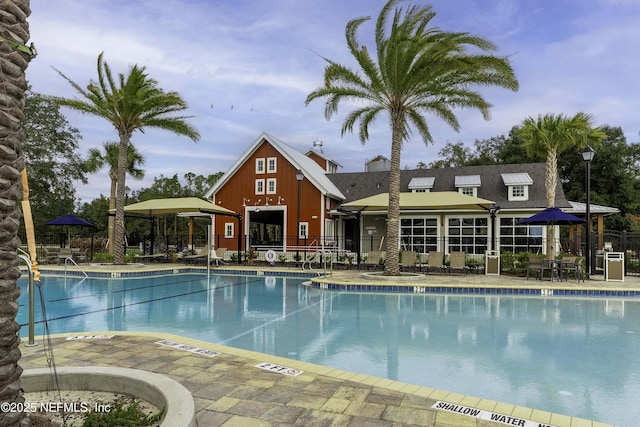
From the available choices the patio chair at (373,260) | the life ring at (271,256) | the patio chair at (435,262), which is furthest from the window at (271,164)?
the patio chair at (435,262)

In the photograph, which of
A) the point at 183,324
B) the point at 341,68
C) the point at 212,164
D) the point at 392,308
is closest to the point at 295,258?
the point at 341,68

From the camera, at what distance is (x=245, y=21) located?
13.0 m

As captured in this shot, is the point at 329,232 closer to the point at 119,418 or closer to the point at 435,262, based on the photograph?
the point at 435,262

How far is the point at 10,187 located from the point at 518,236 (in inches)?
902

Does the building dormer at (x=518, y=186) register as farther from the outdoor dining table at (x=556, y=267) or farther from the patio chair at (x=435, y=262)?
the outdoor dining table at (x=556, y=267)

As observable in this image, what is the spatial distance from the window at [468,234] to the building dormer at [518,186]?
204cm

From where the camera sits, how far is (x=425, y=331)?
7.58m

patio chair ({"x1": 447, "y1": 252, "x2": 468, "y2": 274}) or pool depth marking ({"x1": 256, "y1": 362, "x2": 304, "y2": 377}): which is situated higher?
patio chair ({"x1": 447, "y1": 252, "x2": 468, "y2": 274})

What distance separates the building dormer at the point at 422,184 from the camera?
79.7ft

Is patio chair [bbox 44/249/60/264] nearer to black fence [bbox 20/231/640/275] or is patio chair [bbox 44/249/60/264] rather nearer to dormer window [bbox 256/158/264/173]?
black fence [bbox 20/231/640/275]

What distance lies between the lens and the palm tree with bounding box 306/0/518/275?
12.9m

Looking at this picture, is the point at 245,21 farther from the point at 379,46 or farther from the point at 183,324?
the point at 183,324

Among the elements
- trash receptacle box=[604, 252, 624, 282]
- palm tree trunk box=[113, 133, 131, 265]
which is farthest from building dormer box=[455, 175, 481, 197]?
palm tree trunk box=[113, 133, 131, 265]

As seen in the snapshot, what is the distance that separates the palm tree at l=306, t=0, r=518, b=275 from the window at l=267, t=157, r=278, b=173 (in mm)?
9943
